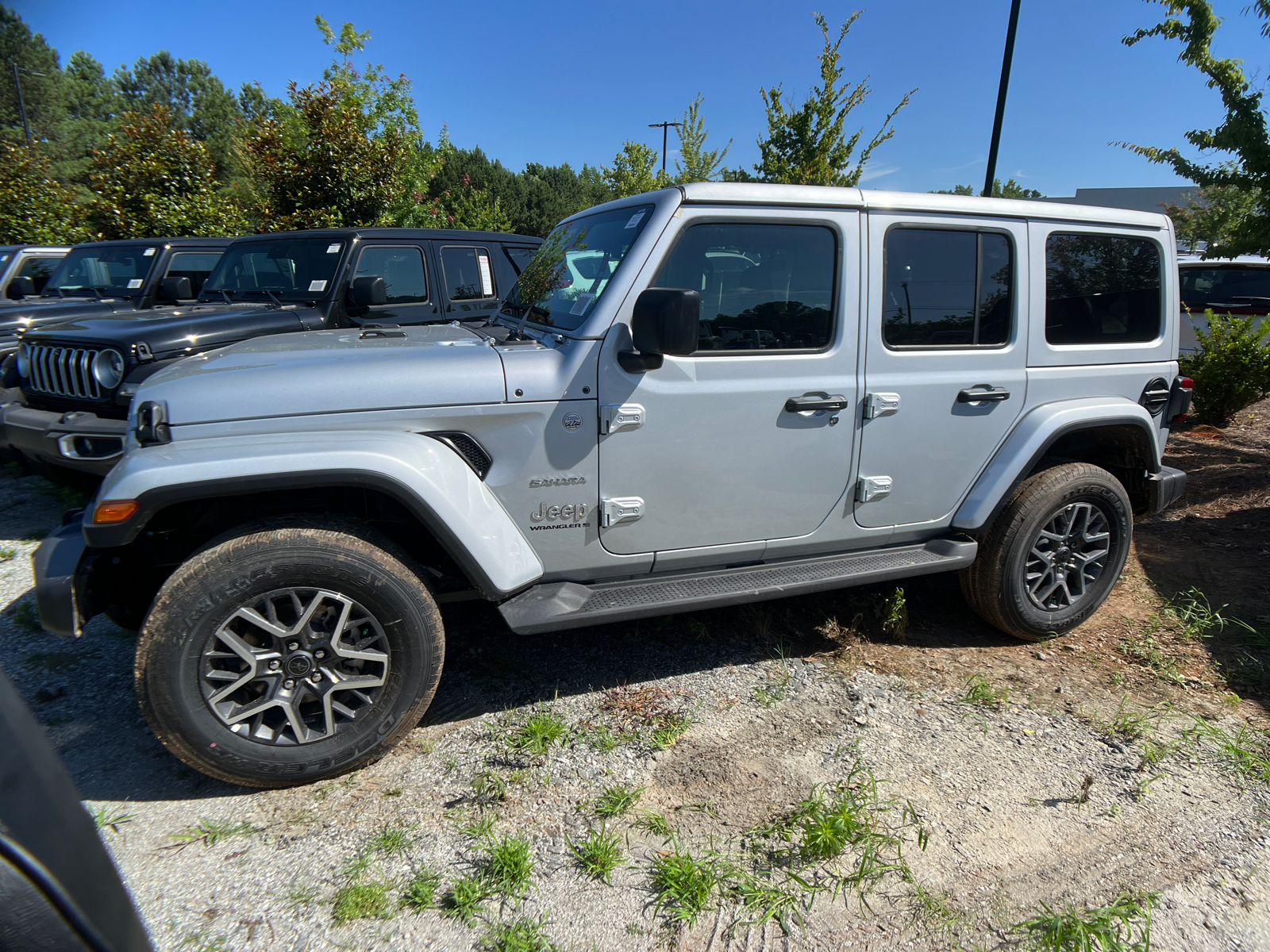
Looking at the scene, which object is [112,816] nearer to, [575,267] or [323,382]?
[323,382]

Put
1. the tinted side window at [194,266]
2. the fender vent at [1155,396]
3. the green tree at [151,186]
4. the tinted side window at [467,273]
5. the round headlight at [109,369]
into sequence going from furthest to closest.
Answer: the green tree at [151,186] < the tinted side window at [194,266] < the tinted side window at [467,273] < the round headlight at [109,369] < the fender vent at [1155,396]

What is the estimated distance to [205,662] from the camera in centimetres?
240

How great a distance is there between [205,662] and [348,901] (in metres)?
0.90

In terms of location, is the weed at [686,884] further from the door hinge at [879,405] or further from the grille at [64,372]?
the grille at [64,372]

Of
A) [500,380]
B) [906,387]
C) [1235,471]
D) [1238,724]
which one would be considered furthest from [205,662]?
[1235,471]

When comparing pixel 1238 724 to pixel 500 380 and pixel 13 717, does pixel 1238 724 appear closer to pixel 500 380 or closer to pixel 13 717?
pixel 500 380

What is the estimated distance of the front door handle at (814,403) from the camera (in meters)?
2.97

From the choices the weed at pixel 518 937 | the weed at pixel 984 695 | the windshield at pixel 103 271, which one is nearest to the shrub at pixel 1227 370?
the weed at pixel 984 695

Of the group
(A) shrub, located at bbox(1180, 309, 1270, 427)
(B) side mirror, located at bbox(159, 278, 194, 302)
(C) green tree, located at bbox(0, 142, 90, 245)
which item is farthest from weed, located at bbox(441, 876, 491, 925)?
(C) green tree, located at bbox(0, 142, 90, 245)

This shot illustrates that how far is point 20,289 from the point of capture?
26.5 ft

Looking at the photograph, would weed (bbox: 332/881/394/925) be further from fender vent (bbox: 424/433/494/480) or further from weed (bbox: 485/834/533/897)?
fender vent (bbox: 424/433/494/480)

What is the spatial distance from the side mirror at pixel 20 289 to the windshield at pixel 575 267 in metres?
7.54

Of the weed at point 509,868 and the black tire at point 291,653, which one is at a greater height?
the black tire at point 291,653

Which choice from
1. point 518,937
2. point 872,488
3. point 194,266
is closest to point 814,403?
point 872,488
